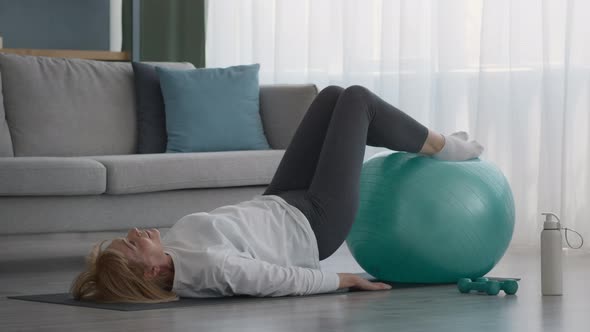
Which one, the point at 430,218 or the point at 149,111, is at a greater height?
→ the point at 149,111

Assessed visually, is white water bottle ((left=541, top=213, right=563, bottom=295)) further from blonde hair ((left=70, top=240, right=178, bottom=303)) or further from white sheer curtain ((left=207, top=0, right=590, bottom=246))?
white sheer curtain ((left=207, top=0, right=590, bottom=246))

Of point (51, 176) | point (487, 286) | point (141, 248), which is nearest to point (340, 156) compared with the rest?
point (487, 286)

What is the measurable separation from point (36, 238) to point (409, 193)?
148cm

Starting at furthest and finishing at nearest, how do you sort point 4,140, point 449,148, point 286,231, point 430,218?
point 4,140 < point 449,148 < point 430,218 < point 286,231

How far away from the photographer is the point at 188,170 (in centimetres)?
421

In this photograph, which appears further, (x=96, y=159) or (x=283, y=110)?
(x=283, y=110)

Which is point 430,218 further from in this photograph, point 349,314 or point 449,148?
point 349,314

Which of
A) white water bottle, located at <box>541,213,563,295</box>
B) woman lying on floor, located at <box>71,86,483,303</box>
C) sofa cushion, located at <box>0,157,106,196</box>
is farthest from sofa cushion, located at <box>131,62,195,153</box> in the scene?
white water bottle, located at <box>541,213,563,295</box>

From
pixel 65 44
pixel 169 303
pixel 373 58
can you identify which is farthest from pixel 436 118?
pixel 65 44

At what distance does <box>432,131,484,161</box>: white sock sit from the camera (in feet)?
11.3

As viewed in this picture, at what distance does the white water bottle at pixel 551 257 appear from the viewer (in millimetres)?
3148

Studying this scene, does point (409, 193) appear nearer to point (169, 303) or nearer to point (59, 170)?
point (169, 303)

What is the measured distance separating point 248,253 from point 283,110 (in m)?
1.98

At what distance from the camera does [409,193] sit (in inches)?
130
